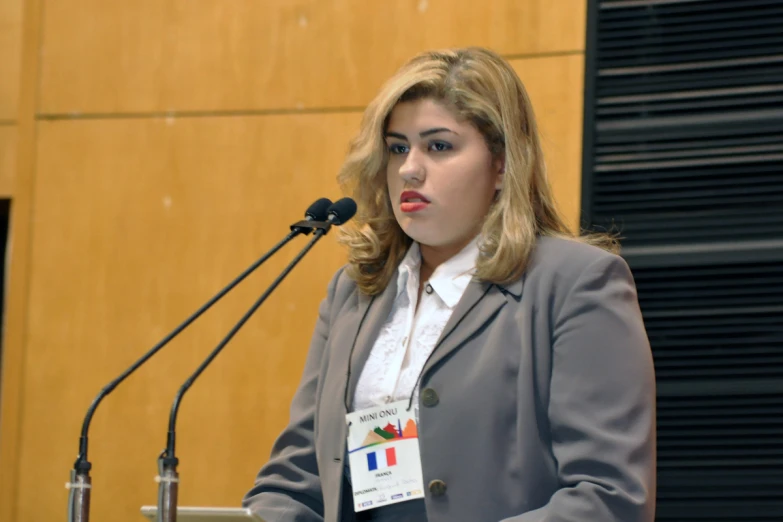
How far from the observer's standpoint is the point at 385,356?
6.82 ft

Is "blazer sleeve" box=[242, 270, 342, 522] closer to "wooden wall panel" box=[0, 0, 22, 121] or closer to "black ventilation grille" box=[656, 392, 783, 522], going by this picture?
"black ventilation grille" box=[656, 392, 783, 522]

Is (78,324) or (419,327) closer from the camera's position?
(419,327)

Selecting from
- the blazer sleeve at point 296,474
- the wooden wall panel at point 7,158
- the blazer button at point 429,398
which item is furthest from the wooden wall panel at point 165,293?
A: the blazer button at point 429,398

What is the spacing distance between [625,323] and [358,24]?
1817mm

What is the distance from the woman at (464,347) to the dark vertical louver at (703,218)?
1.04m

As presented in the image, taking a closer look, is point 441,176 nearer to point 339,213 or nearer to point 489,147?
point 489,147

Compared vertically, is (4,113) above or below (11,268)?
above

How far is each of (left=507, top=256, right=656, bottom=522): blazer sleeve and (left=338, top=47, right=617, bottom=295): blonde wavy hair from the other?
0.17 metres

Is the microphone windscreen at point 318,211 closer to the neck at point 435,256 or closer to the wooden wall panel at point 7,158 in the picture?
the neck at point 435,256

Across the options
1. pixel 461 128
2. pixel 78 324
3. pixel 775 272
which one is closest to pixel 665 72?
pixel 775 272

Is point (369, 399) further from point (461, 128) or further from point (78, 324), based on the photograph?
point (78, 324)

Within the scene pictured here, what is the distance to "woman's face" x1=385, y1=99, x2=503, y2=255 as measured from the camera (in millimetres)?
2064

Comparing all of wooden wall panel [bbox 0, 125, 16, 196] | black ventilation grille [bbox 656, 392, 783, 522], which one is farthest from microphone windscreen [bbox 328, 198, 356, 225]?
wooden wall panel [bbox 0, 125, 16, 196]

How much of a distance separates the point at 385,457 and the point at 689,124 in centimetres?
160
